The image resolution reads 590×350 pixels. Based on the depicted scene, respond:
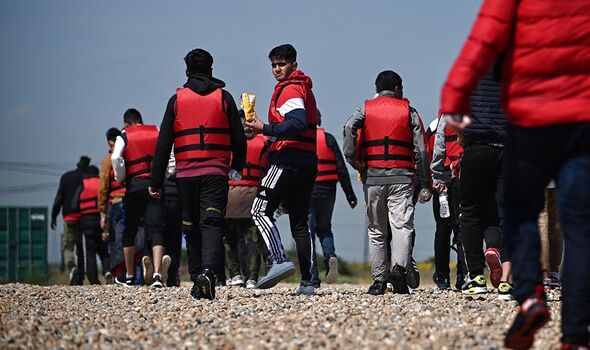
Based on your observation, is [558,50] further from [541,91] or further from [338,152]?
Answer: [338,152]

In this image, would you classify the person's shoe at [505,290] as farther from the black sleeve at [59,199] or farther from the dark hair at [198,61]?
the black sleeve at [59,199]

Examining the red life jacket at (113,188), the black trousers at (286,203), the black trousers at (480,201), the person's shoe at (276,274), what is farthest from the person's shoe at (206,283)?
the red life jacket at (113,188)

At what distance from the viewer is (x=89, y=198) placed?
1988cm

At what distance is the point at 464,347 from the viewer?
6.32m

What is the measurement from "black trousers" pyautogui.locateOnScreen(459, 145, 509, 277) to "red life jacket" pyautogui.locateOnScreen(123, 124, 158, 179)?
5.08m

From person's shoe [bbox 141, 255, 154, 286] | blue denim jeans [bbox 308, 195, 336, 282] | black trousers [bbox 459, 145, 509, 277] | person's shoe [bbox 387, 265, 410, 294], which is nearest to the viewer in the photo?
black trousers [bbox 459, 145, 509, 277]

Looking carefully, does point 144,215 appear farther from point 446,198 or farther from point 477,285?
point 477,285

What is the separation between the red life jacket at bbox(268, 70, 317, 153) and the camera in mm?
11008

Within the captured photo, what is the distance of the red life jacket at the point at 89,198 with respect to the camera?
64.9ft

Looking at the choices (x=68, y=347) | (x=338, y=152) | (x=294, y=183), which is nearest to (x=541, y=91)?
(x=68, y=347)

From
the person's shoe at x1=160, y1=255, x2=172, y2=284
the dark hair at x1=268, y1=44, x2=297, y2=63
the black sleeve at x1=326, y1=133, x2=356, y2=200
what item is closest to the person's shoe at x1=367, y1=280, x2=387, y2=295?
the dark hair at x1=268, y1=44, x2=297, y2=63

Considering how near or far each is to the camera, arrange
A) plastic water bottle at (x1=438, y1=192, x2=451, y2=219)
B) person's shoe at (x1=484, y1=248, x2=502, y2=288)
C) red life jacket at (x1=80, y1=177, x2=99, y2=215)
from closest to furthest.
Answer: person's shoe at (x1=484, y1=248, x2=502, y2=288) → plastic water bottle at (x1=438, y1=192, x2=451, y2=219) → red life jacket at (x1=80, y1=177, x2=99, y2=215)

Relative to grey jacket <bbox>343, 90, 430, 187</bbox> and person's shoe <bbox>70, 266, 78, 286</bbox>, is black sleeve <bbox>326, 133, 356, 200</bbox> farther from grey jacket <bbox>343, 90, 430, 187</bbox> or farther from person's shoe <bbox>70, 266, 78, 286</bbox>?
person's shoe <bbox>70, 266, 78, 286</bbox>

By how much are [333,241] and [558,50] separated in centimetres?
1004
